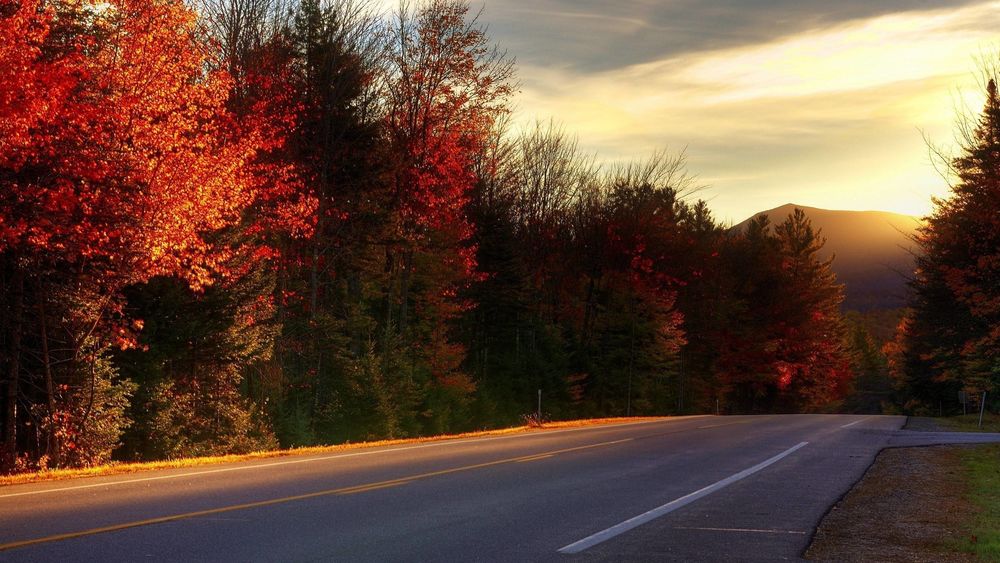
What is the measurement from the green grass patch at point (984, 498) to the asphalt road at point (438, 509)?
171 centimetres

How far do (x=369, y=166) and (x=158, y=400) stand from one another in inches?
660

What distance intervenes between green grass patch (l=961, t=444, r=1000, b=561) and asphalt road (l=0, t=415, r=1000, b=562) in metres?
1.71

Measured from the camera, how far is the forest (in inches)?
711

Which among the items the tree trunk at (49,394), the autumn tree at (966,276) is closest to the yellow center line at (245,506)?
the tree trunk at (49,394)

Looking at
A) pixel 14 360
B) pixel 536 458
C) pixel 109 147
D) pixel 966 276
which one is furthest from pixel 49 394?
pixel 966 276

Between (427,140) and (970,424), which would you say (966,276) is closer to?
(970,424)

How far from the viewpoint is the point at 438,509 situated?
10258 mm

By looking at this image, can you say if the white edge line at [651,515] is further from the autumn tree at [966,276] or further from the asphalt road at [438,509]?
the autumn tree at [966,276]

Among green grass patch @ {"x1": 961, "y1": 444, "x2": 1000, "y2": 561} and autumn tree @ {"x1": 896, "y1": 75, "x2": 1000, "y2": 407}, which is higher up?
autumn tree @ {"x1": 896, "y1": 75, "x2": 1000, "y2": 407}

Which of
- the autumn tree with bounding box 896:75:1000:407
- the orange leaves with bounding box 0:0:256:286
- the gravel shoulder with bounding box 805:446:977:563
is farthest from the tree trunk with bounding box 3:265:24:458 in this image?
the autumn tree with bounding box 896:75:1000:407

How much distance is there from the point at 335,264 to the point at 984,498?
28591mm

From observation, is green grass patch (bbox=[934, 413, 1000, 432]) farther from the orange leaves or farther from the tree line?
the orange leaves

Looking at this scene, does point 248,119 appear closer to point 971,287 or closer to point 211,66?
point 211,66

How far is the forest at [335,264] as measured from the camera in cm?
1806
